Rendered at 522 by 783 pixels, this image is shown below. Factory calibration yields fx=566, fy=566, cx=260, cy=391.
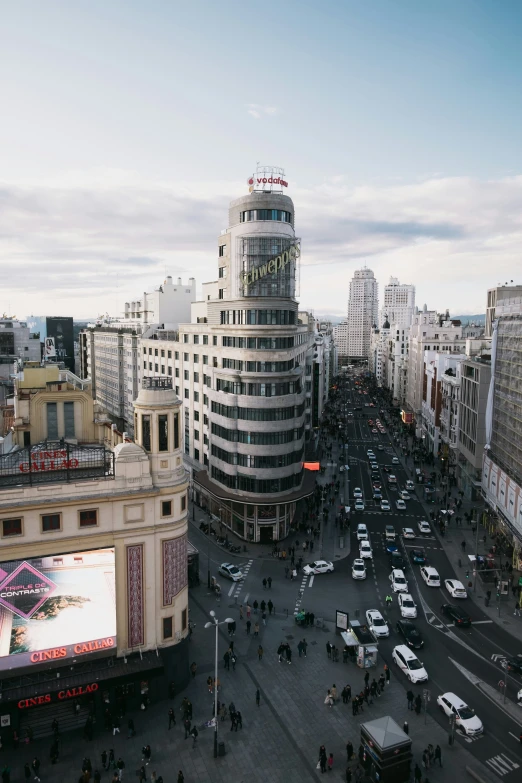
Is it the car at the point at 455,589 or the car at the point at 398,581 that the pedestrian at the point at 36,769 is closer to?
the car at the point at 398,581

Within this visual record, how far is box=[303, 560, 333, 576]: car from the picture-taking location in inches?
2341

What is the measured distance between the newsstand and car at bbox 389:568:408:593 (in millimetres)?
22598

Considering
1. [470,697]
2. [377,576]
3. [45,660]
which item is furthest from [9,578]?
[377,576]

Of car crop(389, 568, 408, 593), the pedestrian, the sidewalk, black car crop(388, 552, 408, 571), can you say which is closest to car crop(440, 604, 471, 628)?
car crop(389, 568, 408, 593)

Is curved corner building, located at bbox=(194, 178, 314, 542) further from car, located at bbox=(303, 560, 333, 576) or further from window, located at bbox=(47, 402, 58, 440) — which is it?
window, located at bbox=(47, 402, 58, 440)

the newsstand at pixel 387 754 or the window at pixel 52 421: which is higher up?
the window at pixel 52 421

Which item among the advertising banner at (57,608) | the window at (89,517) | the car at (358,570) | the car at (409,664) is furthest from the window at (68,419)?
the car at (409,664)

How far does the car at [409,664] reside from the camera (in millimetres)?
40812

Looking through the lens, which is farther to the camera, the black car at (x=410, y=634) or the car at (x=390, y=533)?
the car at (x=390, y=533)

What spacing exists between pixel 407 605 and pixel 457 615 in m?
4.24

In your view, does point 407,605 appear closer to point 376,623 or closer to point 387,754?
point 376,623

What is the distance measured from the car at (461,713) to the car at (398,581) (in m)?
16.3

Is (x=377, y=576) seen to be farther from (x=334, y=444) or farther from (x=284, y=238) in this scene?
(x=334, y=444)

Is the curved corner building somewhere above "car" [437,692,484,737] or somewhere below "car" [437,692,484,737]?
above
